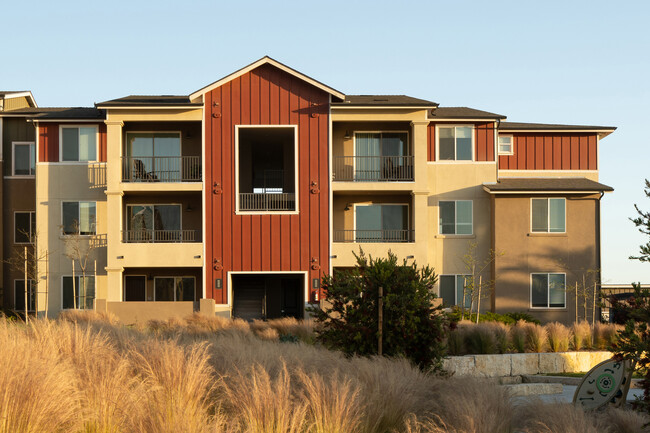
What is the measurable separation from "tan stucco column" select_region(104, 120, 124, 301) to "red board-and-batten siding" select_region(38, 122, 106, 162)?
1452 millimetres

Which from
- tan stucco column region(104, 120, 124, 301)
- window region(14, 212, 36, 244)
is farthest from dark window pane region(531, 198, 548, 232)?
window region(14, 212, 36, 244)

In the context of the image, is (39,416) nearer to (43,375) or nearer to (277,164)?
(43,375)

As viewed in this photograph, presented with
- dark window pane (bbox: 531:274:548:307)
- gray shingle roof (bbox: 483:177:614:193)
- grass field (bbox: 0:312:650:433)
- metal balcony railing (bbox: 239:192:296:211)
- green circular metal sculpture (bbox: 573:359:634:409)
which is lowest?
dark window pane (bbox: 531:274:548:307)

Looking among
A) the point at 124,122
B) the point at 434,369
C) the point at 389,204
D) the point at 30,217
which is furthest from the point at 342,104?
the point at 434,369

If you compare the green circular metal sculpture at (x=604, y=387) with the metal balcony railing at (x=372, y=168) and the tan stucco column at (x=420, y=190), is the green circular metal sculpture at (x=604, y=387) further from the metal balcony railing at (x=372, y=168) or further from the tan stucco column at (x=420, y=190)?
the metal balcony railing at (x=372, y=168)

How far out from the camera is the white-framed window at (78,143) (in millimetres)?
29812

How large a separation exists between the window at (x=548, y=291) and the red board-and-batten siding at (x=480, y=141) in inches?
215

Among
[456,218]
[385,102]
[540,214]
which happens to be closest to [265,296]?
[456,218]

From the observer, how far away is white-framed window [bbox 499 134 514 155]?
31906 millimetres

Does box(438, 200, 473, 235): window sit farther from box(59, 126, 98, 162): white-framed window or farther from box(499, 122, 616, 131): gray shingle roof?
box(59, 126, 98, 162): white-framed window

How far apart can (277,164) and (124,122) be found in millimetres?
7570

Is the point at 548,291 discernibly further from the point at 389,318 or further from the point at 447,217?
the point at 389,318

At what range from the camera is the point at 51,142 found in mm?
29781

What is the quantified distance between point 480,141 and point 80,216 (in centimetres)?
1716
